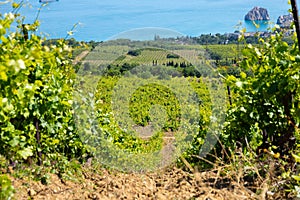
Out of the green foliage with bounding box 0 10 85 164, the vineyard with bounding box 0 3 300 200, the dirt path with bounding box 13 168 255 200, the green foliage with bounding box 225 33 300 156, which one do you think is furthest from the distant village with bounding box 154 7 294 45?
the green foliage with bounding box 0 10 85 164

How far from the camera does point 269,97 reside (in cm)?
431

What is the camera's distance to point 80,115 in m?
5.28

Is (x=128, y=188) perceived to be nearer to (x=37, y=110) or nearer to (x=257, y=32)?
(x=37, y=110)

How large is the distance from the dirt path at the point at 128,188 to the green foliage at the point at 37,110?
358 mm

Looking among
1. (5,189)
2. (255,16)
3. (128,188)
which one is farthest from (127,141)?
(5,189)

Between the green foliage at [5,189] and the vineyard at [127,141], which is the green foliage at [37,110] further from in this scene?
the green foliage at [5,189]

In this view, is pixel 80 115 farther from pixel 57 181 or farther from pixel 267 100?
pixel 267 100

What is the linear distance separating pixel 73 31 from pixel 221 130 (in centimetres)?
220

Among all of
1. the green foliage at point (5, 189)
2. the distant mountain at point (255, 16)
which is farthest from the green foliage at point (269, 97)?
the green foliage at point (5, 189)

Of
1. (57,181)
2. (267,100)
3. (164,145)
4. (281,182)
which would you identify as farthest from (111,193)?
(164,145)

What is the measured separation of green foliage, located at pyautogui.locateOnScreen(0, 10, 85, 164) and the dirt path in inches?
14.1

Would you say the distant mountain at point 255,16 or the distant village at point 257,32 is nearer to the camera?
the distant village at point 257,32

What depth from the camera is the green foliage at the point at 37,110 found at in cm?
352

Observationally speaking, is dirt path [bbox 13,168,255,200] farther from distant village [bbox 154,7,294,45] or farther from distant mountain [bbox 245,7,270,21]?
distant mountain [bbox 245,7,270,21]
